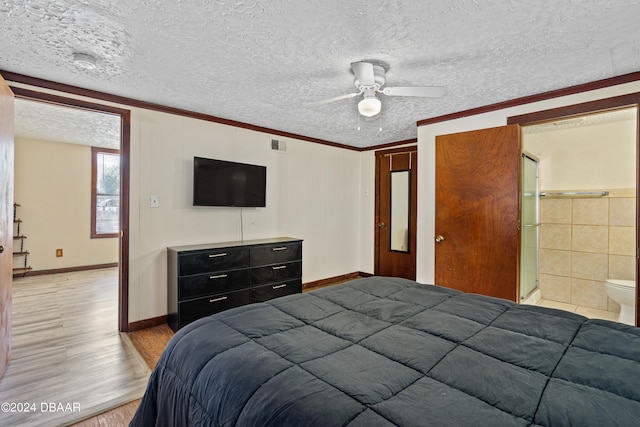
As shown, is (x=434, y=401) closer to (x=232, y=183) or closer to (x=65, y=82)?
(x=232, y=183)

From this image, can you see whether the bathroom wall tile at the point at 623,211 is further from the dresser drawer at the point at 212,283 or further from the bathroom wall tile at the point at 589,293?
the dresser drawer at the point at 212,283

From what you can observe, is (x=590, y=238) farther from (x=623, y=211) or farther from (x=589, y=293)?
(x=589, y=293)

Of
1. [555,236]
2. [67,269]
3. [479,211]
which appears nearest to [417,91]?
[479,211]

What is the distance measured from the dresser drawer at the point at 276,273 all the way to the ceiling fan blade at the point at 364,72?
227cm

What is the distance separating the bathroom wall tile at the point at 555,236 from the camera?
402 cm

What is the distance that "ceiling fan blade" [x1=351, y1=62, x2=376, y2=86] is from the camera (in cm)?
219

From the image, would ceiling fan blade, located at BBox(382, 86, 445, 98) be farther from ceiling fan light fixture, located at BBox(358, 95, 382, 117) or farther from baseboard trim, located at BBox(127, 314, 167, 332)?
baseboard trim, located at BBox(127, 314, 167, 332)

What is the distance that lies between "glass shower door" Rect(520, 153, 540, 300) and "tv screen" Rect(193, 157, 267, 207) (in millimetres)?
3004

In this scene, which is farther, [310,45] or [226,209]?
[226,209]

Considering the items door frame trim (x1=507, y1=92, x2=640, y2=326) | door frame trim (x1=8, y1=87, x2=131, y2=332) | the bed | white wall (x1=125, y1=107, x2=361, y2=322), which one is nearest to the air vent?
white wall (x1=125, y1=107, x2=361, y2=322)

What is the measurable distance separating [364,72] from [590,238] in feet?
12.1

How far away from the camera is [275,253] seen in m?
3.70

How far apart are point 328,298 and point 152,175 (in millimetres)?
2389

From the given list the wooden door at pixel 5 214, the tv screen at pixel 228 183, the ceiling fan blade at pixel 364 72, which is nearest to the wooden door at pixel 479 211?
the ceiling fan blade at pixel 364 72
